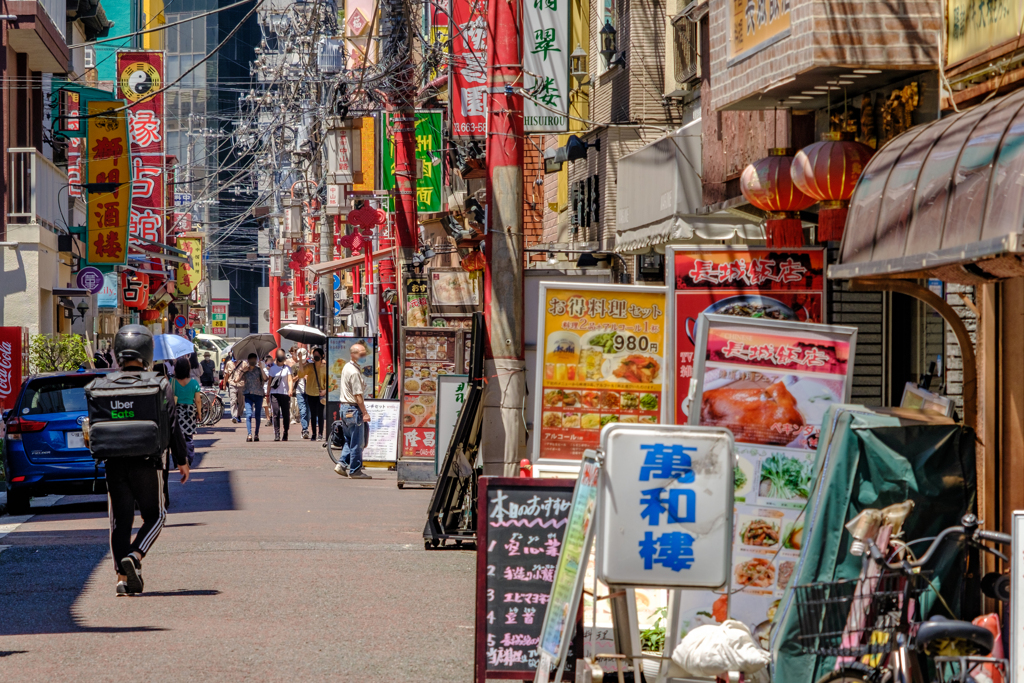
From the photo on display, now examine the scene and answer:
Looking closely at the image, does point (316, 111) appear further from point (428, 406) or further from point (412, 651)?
point (412, 651)

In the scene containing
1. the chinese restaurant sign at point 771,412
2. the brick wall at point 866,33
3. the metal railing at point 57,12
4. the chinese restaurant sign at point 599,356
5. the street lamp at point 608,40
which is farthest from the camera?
the metal railing at point 57,12

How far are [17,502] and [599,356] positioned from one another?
10164 mm

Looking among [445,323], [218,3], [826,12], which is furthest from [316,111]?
[218,3]

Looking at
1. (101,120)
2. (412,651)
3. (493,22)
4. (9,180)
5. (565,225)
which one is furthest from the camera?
(101,120)

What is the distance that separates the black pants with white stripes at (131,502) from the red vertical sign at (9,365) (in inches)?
413

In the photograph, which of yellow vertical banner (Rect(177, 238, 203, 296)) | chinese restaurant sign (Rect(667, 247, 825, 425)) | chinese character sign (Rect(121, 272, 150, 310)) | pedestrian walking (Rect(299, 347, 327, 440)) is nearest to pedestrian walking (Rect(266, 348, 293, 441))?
pedestrian walking (Rect(299, 347, 327, 440))

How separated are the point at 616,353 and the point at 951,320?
216cm

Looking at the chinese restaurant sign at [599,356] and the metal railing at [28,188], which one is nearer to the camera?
the chinese restaurant sign at [599,356]

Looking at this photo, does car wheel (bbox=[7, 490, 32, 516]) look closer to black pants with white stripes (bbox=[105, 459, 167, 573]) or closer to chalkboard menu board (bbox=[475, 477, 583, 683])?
black pants with white stripes (bbox=[105, 459, 167, 573])

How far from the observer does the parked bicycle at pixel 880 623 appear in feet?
17.9

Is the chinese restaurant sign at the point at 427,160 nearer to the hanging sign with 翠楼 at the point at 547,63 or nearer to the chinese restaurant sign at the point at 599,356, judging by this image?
the hanging sign with 翠楼 at the point at 547,63

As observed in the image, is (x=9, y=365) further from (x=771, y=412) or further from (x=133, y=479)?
(x=771, y=412)

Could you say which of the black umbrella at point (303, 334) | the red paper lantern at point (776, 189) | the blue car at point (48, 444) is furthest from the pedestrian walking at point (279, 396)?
the red paper lantern at point (776, 189)

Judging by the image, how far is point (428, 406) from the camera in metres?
20.7
